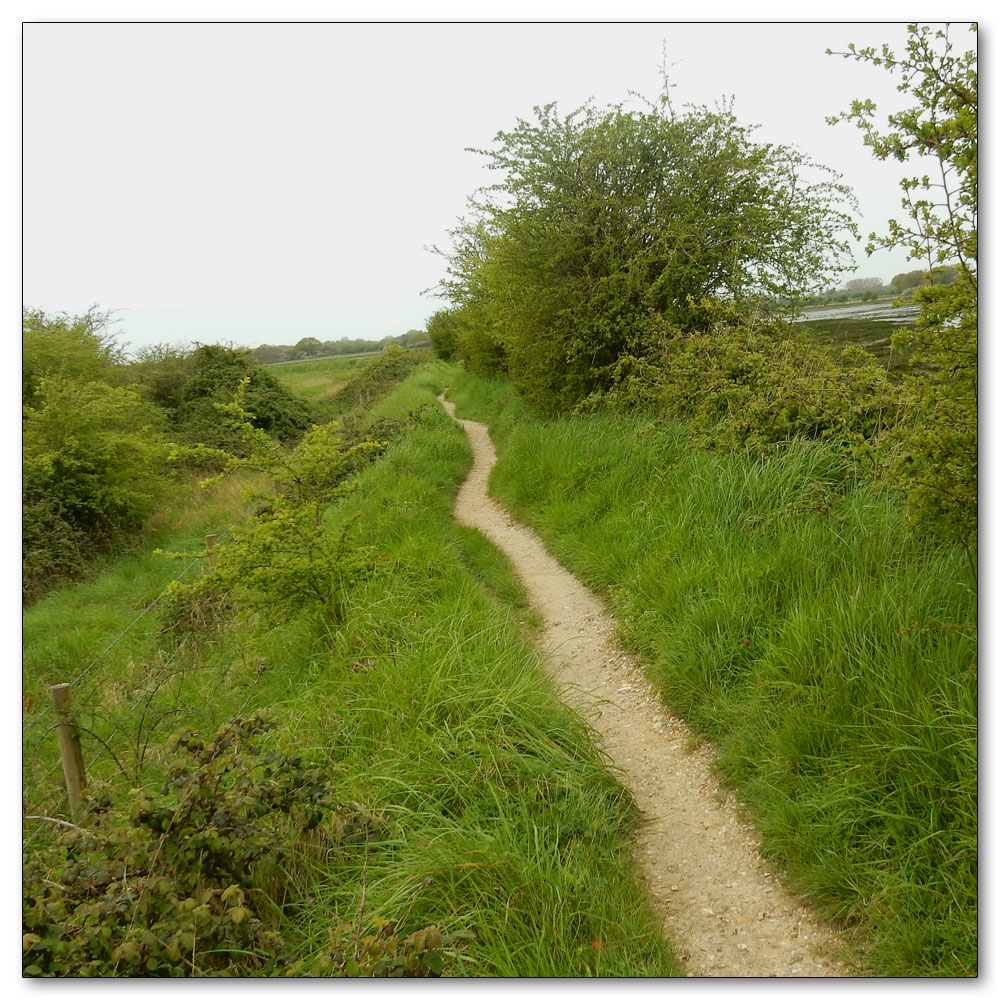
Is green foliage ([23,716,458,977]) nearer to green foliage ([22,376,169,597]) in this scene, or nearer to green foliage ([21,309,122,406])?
green foliage ([21,309,122,406])

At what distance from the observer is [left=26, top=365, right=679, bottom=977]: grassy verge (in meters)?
2.51

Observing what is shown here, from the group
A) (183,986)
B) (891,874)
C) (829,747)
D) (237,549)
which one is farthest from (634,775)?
(237,549)

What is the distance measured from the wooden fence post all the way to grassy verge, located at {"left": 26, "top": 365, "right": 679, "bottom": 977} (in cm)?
22

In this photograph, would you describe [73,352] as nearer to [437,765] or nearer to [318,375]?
[437,765]

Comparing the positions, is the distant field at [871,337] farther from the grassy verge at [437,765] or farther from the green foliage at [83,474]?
the green foliage at [83,474]

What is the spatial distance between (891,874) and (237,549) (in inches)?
Result: 194

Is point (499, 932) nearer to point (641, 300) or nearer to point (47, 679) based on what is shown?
point (47, 679)

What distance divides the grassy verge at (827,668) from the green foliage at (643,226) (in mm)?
4387

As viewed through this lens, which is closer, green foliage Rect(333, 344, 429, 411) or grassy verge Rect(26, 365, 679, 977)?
grassy verge Rect(26, 365, 679, 977)

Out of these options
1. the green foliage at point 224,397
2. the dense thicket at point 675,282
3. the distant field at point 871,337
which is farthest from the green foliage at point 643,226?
the green foliage at point 224,397

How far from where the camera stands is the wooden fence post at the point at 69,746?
12.7 ft

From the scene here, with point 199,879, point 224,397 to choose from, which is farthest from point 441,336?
point 199,879

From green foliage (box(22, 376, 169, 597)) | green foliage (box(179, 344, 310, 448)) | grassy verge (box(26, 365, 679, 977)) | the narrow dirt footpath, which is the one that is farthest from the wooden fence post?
green foliage (box(179, 344, 310, 448))

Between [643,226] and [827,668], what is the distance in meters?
8.36
